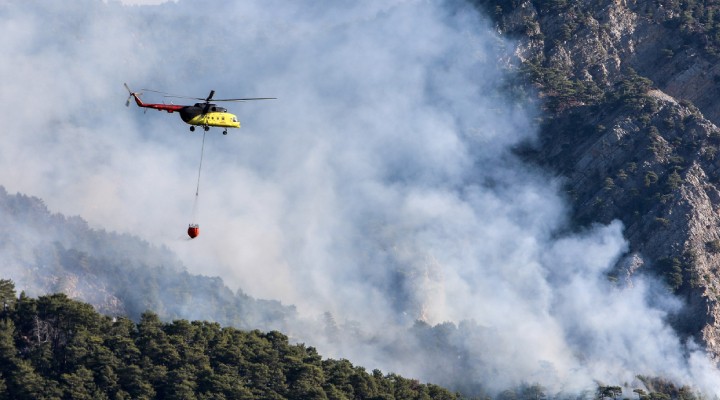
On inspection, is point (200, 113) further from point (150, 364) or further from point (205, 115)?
point (150, 364)

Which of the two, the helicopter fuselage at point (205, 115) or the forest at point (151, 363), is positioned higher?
the helicopter fuselage at point (205, 115)

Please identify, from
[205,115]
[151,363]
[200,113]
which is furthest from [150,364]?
[200,113]

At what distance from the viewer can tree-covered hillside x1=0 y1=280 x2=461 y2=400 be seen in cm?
15200

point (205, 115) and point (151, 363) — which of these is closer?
point (205, 115)

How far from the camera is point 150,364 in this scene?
155750 millimetres

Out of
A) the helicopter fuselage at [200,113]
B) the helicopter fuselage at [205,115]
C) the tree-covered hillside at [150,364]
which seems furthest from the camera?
the tree-covered hillside at [150,364]

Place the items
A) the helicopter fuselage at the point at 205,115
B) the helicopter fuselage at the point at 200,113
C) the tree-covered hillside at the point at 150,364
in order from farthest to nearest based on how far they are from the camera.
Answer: the tree-covered hillside at the point at 150,364 → the helicopter fuselage at the point at 205,115 → the helicopter fuselage at the point at 200,113

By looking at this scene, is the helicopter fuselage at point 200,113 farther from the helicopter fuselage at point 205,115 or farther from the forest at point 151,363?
the forest at point 151,363

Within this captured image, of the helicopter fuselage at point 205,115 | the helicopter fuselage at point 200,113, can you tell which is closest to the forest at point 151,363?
the helicopter fuselage at point 205,115

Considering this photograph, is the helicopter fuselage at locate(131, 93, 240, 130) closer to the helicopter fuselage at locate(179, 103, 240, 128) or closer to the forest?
the helicopter fuselage at locate(179, 103, 240, 128)

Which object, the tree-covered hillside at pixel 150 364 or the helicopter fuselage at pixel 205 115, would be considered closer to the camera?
the helicopter fuselage at pixel 205 115

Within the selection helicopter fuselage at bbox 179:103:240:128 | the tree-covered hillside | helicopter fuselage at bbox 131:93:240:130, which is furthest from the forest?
helicopter fuselage at bbox 131:93:240:130

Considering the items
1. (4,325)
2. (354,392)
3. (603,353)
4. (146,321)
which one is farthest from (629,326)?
(4,325)

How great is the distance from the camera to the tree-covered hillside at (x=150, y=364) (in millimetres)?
152000
